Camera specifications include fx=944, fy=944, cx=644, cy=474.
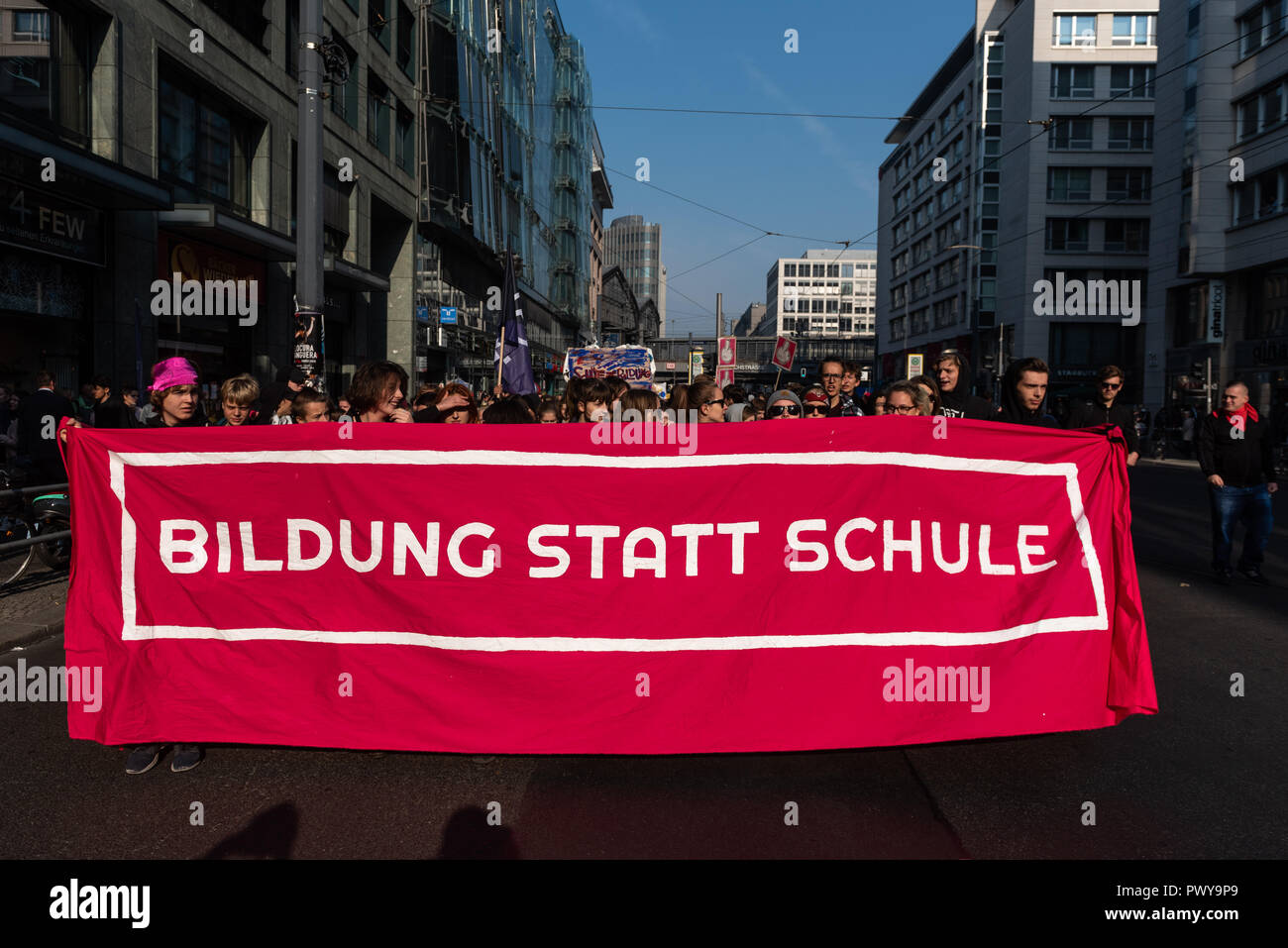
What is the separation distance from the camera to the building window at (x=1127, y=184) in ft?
181

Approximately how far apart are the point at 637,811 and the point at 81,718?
2345 millimetres

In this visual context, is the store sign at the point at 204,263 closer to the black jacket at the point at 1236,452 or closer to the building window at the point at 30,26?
the building window at the point at 30,26

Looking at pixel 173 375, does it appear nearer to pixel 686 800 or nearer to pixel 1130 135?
pixel 686 800

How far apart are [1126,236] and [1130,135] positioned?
571 cm

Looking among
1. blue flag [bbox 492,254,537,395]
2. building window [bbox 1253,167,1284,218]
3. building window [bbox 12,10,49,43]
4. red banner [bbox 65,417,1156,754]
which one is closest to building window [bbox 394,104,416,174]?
building window [bbox 12,10,49,43]

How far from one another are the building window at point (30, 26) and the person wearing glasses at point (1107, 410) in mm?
13018

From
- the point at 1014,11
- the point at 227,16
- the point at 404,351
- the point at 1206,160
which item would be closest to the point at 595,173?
the point at 1014,11

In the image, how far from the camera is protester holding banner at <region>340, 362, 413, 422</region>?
538 cm

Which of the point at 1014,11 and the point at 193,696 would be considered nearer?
the point at 193,696

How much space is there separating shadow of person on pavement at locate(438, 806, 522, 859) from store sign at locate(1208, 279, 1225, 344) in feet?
135

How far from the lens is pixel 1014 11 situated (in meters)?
57.9

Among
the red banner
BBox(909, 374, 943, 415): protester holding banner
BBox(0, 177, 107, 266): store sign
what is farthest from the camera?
BBox(0, 177, 107, 266): store sign

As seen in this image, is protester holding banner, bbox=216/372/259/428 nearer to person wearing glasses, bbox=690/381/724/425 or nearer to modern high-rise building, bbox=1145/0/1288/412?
person wearing glasses, bbox=690/381/724/425
